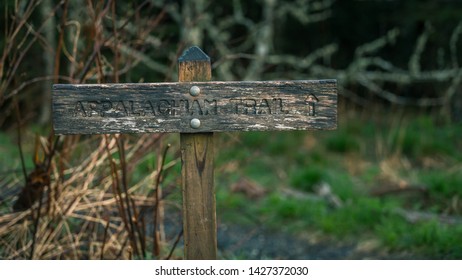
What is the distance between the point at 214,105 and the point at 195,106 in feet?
0.24

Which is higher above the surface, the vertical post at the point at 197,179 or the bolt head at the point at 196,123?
the bolt head at the point at 196,123

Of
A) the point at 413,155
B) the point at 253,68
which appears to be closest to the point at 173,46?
the point at 253,68

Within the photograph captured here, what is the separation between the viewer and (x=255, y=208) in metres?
6.10

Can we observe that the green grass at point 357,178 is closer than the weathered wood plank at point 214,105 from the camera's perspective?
No

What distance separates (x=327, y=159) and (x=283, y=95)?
5.02 m

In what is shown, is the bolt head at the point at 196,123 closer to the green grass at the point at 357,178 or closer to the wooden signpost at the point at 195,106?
the wooden signpost at the point at 195,106

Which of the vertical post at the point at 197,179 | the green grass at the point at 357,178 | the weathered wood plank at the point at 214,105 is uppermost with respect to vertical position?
the weathered wood plank at the point at 214,105

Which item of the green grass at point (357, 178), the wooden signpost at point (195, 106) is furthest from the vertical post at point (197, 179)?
the green grass at point (357, 178)

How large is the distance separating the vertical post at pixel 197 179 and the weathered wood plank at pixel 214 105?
0.07 meters

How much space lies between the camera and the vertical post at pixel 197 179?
2.98 m

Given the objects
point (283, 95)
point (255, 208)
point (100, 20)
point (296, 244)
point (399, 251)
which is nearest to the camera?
point (283, 95)

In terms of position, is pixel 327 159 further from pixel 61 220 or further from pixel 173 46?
pixel 61 220

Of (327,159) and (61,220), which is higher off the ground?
(61,220)

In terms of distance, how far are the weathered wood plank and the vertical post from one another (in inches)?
2.8
